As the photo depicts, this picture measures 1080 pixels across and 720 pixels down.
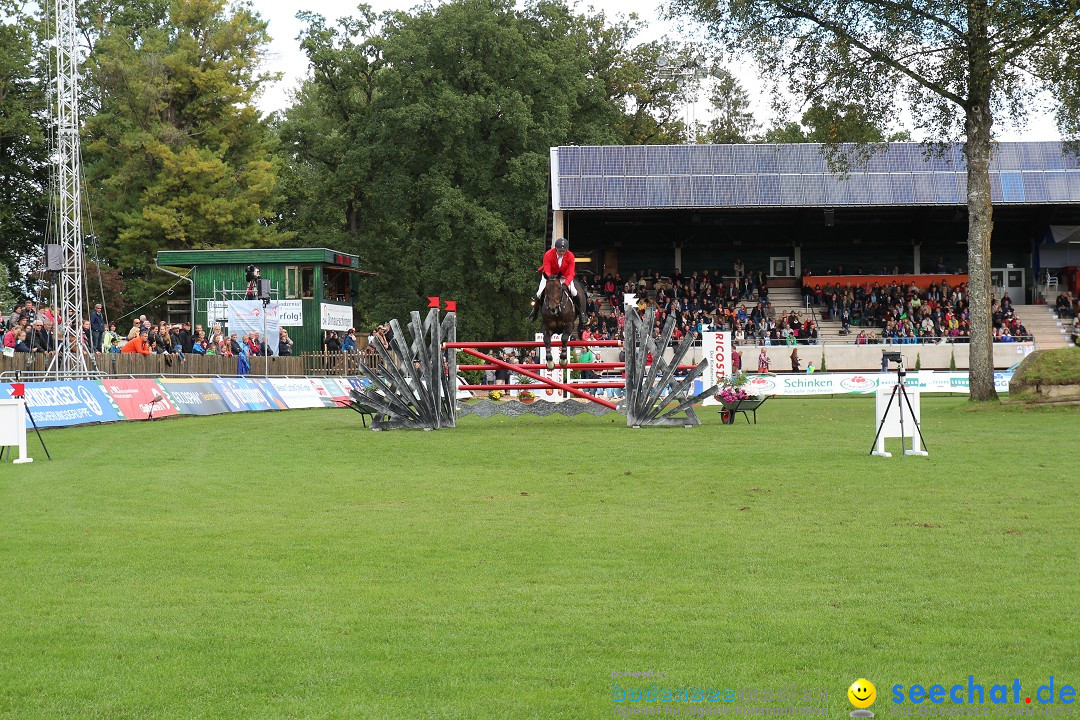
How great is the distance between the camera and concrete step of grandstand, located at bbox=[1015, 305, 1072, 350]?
2028 inches

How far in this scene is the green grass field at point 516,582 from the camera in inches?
213

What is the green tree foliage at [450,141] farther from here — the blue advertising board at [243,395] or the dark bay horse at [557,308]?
the dark bay horse at [557,308]

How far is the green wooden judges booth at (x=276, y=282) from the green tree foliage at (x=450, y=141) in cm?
696

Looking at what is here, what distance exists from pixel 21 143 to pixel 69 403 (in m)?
37.4

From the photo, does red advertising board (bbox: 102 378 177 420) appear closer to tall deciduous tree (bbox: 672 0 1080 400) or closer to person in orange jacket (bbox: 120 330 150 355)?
person in orange jacket (bbox: 120 330 150 355)

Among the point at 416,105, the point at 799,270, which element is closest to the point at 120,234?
the point at 416,105

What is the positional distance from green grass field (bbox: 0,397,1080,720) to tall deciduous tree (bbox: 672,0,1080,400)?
1459 centimetres

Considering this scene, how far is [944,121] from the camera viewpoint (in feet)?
97.5

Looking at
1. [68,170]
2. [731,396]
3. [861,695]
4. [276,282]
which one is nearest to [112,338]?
[68,170]

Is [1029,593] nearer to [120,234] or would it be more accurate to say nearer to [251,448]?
[251,448]

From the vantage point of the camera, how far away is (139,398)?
26.8 m

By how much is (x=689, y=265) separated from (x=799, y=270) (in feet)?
18.3

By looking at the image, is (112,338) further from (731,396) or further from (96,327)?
(731,396)

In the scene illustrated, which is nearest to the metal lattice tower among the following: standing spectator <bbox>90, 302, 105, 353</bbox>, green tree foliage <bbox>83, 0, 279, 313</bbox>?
standing spectator <bbox>90, 302, 105, 353</bbox>
